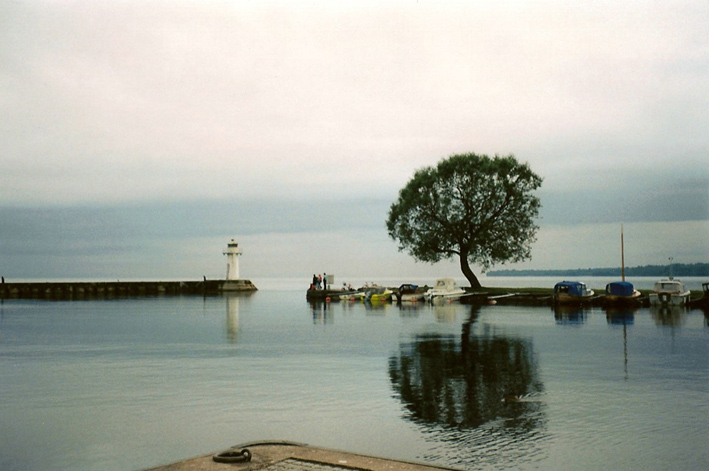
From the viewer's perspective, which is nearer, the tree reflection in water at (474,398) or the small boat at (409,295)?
the tree reflection in water at (474,398)

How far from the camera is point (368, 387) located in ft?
58.2

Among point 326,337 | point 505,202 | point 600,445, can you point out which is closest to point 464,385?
point 600,445

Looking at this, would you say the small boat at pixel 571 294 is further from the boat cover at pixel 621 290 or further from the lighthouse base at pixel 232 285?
the lighthouse base at pixel 232 285

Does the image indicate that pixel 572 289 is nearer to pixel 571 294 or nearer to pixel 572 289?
pixel 572 289

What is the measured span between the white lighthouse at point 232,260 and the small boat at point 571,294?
66.3 meters

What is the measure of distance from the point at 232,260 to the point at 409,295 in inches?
2018

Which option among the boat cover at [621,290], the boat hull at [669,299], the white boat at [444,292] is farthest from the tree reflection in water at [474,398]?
the white boat at [444,292]

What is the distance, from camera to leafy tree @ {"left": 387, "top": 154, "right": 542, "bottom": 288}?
246ft

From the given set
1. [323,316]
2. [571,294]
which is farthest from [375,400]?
[571,294]

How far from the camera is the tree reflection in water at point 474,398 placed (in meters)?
11.3

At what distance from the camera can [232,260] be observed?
390 ft

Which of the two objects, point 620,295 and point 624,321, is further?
point 620,295

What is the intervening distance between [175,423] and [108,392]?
4.75 meters

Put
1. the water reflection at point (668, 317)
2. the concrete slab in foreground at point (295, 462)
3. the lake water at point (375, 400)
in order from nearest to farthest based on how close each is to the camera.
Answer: the concrete slab in foreground at point (295, 462)
the lake water at point (375, 400)
the water reflection at point (668, 317)
